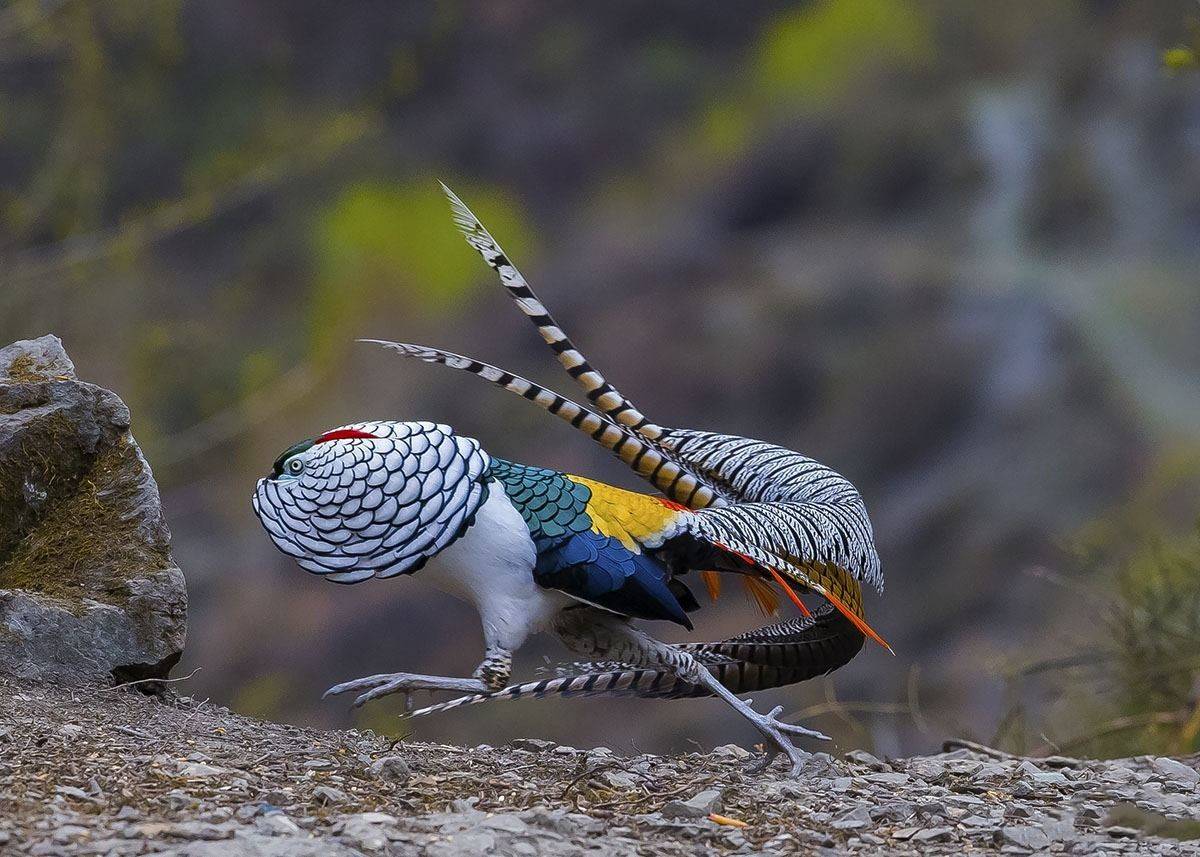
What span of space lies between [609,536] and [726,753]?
3.43 feet

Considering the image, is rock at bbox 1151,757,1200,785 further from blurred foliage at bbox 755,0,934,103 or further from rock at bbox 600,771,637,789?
blurred foliage at bbox 755,0,934,103

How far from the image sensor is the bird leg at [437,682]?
153 inches

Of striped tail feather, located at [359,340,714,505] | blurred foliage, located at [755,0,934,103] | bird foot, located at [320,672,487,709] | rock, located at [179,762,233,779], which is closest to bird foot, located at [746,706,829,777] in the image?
striped tail feather, located at [359,340,714,505]

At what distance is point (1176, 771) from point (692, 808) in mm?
1987

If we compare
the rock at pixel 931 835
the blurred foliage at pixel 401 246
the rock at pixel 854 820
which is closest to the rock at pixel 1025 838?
the rock at pixel 931 835

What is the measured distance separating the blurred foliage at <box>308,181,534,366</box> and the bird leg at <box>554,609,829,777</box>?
9314mm

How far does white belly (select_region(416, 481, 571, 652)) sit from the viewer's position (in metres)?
4.00

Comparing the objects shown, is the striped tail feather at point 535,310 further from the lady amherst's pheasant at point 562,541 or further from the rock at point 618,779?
the rock at point 618,779

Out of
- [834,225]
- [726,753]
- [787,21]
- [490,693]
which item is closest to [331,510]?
[490,693]

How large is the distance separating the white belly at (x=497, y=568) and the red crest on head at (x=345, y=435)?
0.39m

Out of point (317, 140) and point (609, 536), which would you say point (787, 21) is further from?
point (609, 536)

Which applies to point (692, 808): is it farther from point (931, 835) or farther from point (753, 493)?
point (753, 493)

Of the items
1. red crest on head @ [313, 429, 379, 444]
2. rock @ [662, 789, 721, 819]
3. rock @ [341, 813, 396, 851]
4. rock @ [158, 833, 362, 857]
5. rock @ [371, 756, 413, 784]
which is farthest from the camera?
red crest on head @ [313, 429, 379, 444]

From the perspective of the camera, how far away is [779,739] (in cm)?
418
